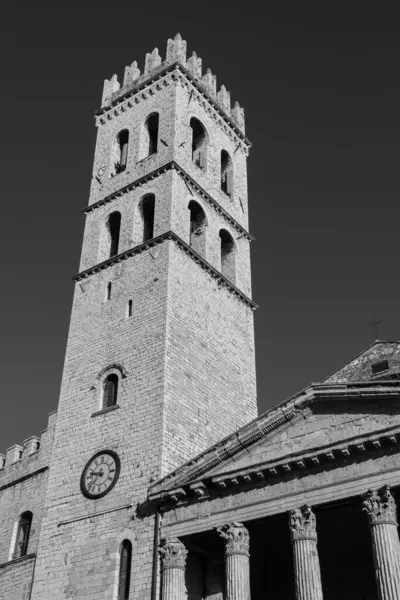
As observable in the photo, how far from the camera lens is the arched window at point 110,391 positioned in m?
23.4

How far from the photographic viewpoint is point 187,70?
31688mm

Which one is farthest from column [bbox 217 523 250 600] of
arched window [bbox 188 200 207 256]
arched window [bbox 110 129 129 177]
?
arched window [bbox 110 129 129 177]

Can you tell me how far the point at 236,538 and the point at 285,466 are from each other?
7.49ft

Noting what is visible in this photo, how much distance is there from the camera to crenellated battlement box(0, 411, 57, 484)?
82.9ft

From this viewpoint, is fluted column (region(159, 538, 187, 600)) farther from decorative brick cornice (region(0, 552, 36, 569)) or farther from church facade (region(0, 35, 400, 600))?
decorative brick cornice (region(0, 552, 36, 569))

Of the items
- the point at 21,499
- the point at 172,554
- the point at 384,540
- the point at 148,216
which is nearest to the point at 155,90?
the point at 148,216

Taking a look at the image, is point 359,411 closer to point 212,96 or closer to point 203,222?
point 203,222

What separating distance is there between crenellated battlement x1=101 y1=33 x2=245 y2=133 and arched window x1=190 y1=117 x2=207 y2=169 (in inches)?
78.9

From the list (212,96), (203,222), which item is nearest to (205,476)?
(203,222)

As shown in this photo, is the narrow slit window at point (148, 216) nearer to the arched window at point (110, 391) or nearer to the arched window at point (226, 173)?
the arched window at point (226, 173)

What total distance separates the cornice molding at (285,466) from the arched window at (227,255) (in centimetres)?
1163

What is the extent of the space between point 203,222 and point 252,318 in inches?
174

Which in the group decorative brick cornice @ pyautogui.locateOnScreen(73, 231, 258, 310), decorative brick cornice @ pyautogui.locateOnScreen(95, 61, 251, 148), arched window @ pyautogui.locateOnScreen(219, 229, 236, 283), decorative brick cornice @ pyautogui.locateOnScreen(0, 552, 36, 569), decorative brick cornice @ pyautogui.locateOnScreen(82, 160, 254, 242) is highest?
decorative brick cornice @ pyautogui.locateOnScreen(95, 61, 251, 148)

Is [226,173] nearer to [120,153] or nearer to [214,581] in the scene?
[120,153]
